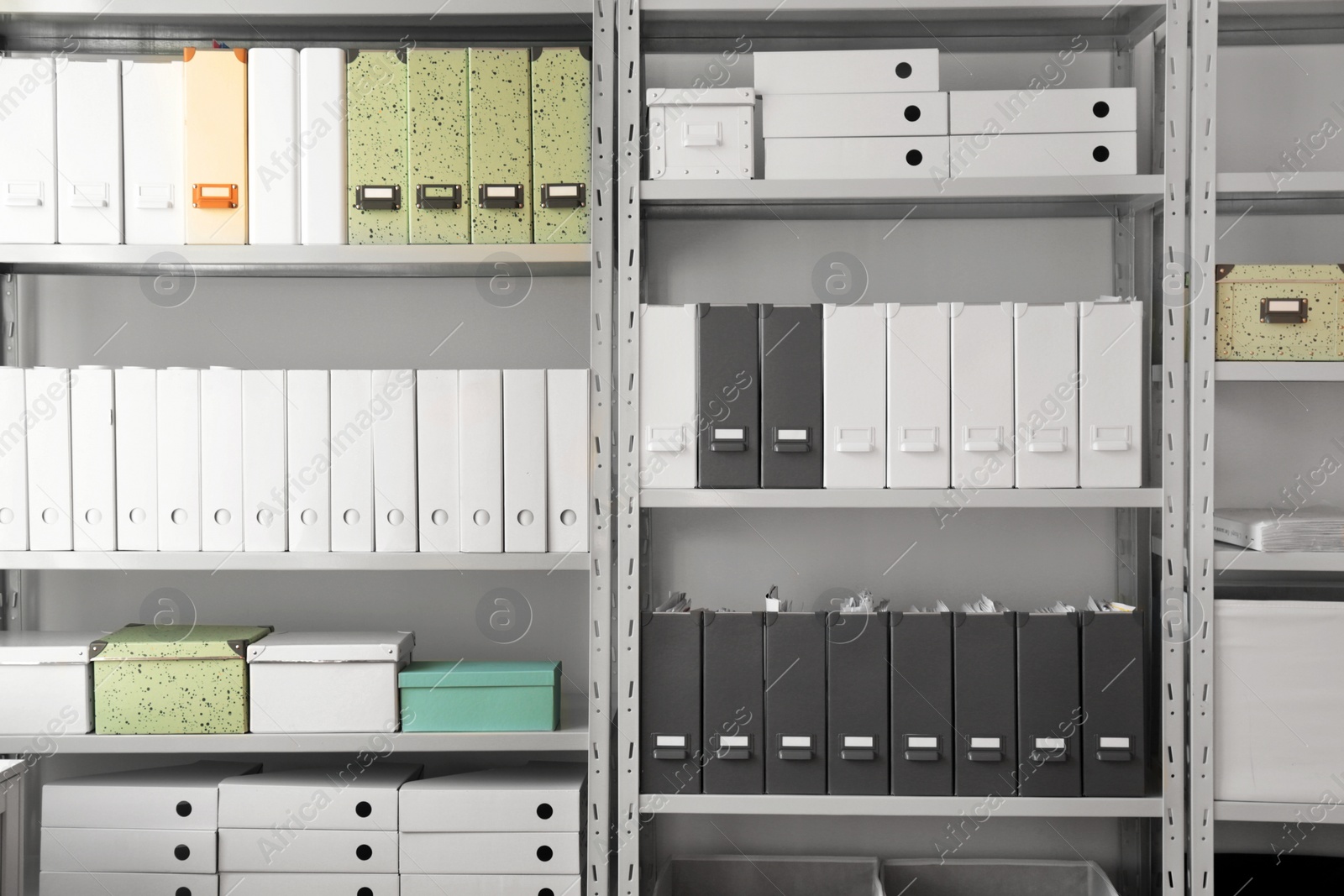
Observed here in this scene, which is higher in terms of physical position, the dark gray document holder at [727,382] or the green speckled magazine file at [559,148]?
the green speckled magazine file at [559,148]

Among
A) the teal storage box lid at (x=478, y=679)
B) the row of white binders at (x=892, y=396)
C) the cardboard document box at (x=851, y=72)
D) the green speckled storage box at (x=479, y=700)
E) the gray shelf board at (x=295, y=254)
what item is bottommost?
the green speckled storage box at (x=479, y=700)

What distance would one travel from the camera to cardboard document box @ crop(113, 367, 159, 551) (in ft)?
4.71

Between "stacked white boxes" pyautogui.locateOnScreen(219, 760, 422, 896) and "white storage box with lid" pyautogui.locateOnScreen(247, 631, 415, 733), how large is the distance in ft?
0.36

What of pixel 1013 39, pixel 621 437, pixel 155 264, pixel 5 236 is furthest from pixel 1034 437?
pixel 5 236

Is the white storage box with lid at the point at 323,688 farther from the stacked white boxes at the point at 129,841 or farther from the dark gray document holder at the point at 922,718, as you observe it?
the dark gray document holder at the point at 922,718

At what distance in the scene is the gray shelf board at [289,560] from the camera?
55.8 inches

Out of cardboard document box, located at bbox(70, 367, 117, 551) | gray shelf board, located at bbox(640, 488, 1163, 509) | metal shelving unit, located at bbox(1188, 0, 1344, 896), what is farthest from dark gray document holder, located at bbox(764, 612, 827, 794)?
cardboard document box, located at bbox(70, 367, 117, 551)

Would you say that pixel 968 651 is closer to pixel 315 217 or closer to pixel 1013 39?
pixel 1013 39

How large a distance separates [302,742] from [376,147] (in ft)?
3.21

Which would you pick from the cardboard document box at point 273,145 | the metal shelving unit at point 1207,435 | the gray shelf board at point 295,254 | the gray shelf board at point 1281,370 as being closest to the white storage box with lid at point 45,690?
the gray shelf board at point 295,254

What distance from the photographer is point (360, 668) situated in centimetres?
147

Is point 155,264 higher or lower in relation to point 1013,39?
lower

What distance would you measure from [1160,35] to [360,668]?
1783 mm

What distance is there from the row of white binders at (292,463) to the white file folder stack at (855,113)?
54 centimetres
